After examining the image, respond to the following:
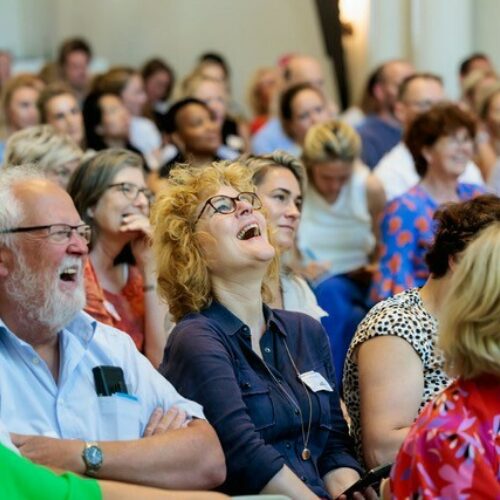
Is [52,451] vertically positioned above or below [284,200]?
below

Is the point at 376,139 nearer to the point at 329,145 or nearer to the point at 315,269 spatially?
the point at 329,145

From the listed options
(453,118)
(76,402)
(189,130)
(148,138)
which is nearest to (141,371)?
(76,402)

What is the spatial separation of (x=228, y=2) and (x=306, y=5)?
2.27ft

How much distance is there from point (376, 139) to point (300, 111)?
629mm

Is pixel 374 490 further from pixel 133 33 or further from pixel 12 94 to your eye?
pixel 133 33

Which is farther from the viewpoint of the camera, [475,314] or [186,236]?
[186,236]

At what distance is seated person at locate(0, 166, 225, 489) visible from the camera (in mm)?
3121

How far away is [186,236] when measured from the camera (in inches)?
148

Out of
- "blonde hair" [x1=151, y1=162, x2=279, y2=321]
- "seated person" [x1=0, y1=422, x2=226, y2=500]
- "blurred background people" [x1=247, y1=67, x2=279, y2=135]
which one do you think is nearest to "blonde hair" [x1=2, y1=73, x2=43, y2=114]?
"blurred background people" [x1=247, y1=67, x2=279, y2=135]

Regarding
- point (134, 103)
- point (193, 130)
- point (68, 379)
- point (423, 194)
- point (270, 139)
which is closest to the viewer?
point (68, 379)

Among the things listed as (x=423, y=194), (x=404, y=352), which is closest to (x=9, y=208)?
(x=404, y=352)

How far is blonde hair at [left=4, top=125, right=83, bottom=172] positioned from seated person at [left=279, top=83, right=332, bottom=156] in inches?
95.4

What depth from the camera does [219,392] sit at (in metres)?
3.44

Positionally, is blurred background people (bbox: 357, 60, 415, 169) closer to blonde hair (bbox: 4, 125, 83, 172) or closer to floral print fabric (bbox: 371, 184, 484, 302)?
floral print fabric (bbox: 371, 184, 484, 302)
